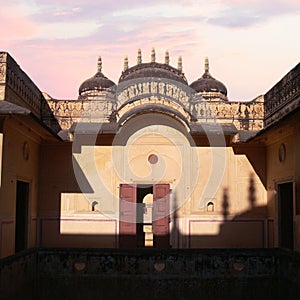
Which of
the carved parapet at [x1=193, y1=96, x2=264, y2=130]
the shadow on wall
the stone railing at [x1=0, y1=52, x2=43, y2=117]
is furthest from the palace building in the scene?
the carved parapet at [x1=193, y1=96, x2=264, y2=130]

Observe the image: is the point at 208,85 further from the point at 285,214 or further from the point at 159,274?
the point at 159,274

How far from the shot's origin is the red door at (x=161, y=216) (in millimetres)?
13047

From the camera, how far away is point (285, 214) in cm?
1216

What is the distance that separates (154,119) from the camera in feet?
42.5

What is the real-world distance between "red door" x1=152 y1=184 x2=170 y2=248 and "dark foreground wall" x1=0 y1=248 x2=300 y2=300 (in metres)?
2.99

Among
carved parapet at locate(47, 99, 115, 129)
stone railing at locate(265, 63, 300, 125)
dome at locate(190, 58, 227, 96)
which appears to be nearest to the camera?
stone railing at locate(265, 63, 300, 125)

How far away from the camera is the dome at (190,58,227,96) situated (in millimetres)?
18969

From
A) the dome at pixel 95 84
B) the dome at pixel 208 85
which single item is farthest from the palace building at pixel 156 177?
the dome at pixel 208 85

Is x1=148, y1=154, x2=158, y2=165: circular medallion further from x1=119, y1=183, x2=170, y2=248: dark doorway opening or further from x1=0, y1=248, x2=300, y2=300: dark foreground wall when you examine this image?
x1=0, y1=248, x2=300, y2=300: dark foreground wall

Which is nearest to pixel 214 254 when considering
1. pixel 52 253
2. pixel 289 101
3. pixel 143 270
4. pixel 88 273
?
pixel 143 270

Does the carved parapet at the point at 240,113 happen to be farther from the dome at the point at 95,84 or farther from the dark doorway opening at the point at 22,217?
the dome at the point at 95,84

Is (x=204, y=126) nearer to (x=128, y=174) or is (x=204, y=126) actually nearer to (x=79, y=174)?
(x=128, y=174)

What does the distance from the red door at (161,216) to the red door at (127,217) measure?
0.52 metres

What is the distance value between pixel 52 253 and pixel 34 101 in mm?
4229
